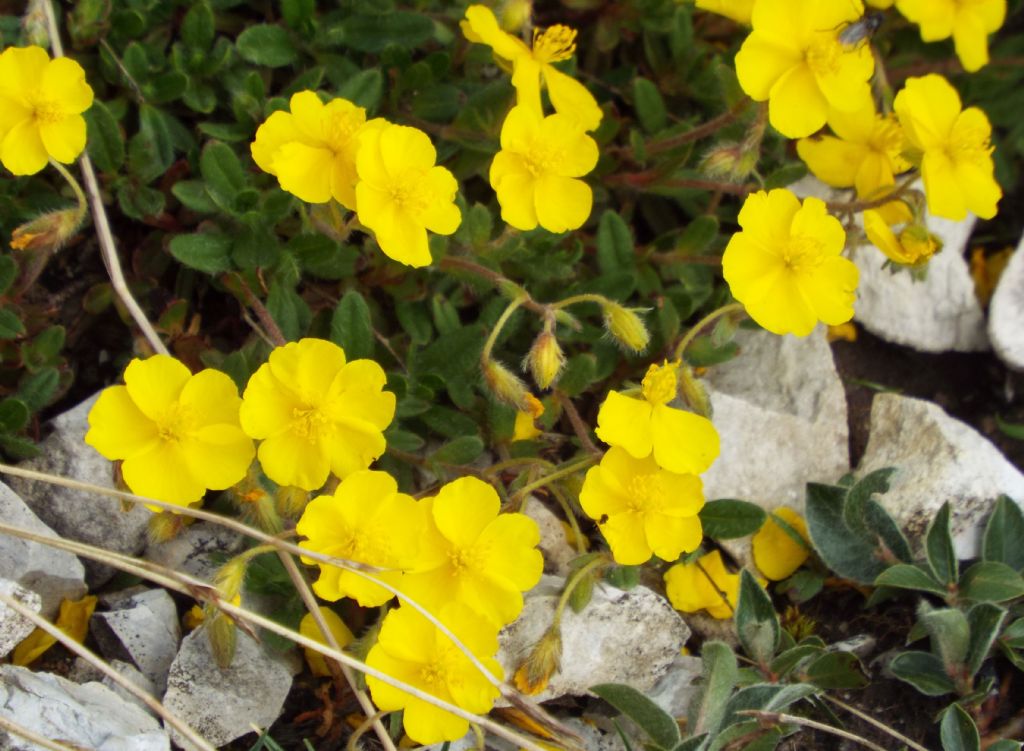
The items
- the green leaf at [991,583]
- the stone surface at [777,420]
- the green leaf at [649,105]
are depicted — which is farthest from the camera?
the green leaf at [649,105]

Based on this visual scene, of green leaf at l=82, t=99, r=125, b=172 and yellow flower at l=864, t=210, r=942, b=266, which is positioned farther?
green leaf at l=82, t=99, r=125, b=172

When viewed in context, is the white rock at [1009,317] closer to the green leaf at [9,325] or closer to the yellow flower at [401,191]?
the yellow flower at [401,191]

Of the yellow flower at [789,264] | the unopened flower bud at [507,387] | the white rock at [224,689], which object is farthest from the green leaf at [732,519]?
Answer: the white rock at [224,689]

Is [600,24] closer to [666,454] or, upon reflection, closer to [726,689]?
[666,454]

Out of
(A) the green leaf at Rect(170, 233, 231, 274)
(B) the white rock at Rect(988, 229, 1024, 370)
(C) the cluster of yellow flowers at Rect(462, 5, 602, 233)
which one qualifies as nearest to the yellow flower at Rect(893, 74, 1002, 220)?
(B) the white rock at Rect(988, 229, 1024, 370)

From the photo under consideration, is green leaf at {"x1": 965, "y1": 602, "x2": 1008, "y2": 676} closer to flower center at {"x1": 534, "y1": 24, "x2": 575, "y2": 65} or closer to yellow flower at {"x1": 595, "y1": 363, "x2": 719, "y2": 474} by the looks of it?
yellow flower at {"x1": 595, "y1": 363, "x2": 719, "y2": 474}

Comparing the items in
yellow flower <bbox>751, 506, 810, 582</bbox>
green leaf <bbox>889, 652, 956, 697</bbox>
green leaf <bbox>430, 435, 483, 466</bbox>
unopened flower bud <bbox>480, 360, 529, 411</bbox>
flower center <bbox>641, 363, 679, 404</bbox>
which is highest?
flower center <bbox>641, 363, 679, 404</bbox>
